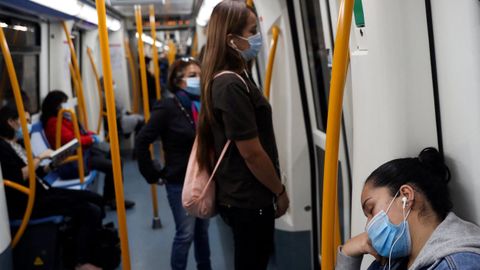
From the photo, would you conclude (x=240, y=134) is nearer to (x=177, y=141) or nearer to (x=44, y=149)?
(x=177, y=141)

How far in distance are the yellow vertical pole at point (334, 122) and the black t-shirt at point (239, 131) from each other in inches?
25.5

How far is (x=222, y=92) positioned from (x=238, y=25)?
12.0 inches

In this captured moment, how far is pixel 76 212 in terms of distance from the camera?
367 centimetres

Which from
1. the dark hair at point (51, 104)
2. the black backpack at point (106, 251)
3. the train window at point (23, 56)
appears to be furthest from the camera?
the dark hair at point (51, 104)

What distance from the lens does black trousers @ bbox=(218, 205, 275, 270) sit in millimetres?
2037

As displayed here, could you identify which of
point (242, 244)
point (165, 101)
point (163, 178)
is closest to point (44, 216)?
point (163, 178)

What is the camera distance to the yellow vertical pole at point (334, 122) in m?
1.16

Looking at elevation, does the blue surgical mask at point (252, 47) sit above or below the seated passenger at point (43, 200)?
above

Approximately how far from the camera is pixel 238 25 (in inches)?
79.0

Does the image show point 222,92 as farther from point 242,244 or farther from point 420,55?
point 420,55

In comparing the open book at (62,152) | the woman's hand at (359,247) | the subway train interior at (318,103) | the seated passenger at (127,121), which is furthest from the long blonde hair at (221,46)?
the seated passenger at (127,121)

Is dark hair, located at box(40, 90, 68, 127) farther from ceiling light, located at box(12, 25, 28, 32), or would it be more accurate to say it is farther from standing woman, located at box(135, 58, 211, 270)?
standing woman, located at box(135, 58, 211, 270)

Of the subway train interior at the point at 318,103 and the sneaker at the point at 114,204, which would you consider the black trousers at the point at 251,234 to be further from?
the sneaker at the point at 114,204

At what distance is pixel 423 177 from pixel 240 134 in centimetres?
78
